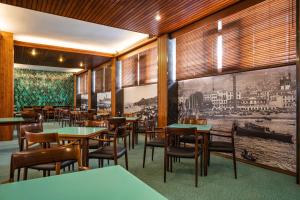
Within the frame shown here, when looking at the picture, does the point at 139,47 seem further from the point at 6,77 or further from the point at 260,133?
the point at 260,133

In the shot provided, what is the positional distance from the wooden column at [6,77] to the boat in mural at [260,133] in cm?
665

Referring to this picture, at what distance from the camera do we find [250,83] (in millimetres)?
3975

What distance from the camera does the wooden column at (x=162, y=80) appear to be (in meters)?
5.84

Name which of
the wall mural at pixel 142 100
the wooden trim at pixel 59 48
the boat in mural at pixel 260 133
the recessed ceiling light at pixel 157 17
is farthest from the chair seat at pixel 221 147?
the wooden trim at pixel 59 48

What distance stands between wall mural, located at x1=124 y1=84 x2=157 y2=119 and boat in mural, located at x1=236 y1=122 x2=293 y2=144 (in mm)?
3054

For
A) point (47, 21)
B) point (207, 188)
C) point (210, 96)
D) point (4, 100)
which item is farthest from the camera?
point (4, 100)

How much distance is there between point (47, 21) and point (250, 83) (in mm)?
5542

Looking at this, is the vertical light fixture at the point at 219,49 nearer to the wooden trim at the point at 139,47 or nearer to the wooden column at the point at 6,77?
the wooden trim at the point at 139,47

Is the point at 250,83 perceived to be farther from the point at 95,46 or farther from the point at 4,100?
the point at 4,100

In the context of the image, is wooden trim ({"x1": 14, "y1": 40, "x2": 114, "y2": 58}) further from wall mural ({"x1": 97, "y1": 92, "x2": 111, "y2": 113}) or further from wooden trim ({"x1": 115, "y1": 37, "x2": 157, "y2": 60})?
wall mural ({"x1": 97, "y1": 92, "x2": 111, "y2": 113})

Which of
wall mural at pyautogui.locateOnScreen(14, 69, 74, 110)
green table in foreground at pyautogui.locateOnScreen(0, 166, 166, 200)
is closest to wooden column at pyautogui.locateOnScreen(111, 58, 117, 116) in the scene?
wall mural at pyautogui.locateOnScreen(14, 69, 74, 110)

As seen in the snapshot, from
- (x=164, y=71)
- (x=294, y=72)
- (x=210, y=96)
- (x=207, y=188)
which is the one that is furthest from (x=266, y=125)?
(x=164, y=71)

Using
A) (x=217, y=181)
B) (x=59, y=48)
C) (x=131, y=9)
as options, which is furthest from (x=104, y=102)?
(x=217, y=181)

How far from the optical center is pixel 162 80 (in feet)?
19.5
